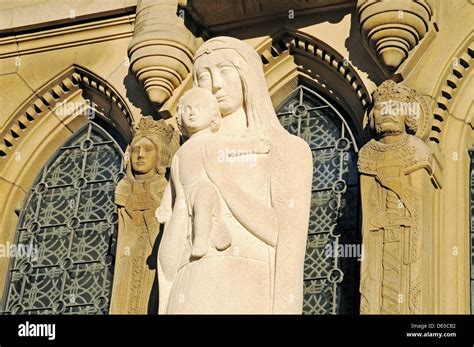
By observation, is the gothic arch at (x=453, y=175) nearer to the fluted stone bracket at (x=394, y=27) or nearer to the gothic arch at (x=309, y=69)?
the fluted stone bracket at (x=394, y=27)

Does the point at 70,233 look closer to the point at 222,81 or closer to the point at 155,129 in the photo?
the point at 155,129

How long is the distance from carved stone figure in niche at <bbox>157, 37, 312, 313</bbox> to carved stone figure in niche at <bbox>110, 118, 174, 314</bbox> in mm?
2412

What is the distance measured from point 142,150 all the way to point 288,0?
170 centimetres

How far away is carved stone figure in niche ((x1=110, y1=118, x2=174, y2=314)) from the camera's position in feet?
36.8

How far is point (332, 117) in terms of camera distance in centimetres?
1218

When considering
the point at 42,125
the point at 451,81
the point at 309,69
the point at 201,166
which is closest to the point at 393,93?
the point at 451,81

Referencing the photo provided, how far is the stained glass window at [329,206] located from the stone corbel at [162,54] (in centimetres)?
93

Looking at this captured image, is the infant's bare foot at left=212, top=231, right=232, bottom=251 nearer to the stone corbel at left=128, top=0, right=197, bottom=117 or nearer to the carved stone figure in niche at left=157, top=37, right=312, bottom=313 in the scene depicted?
the carved stone figure in niche at left=157, top=37, right=312, bottom=313

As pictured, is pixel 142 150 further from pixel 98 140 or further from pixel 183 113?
pixel 183 113

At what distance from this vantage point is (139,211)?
11.5 meters

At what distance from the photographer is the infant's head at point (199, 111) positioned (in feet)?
29.2

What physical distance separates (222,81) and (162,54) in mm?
3160

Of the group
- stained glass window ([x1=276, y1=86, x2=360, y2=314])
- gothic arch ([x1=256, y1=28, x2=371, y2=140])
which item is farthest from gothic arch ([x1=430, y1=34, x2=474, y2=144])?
stained glass window ([x1=276, y1=86, x2=360, y2=314])

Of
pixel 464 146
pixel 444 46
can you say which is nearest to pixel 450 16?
pixel 444 46
